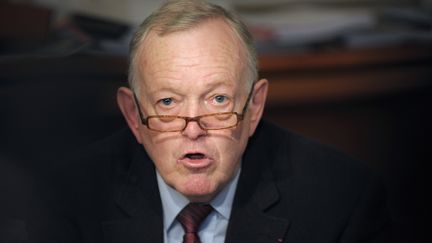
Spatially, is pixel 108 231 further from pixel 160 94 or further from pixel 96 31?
pixel 96 31

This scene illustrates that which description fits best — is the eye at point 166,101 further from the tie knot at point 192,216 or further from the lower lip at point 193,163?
the tie knot at point 192,216

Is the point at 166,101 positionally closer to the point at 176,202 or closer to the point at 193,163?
the point at 193,163

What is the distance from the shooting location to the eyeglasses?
3.90 ft

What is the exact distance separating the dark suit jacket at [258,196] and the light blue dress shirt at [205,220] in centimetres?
2

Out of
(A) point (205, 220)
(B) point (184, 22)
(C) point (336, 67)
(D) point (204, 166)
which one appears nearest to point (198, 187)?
(D) point (204, 166)

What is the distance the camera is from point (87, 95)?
155 centimetres

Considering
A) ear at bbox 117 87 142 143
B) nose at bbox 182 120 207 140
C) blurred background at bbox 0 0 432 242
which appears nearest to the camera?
nose at bbox 182 120 207 140

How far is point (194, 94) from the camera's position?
3.88 ft

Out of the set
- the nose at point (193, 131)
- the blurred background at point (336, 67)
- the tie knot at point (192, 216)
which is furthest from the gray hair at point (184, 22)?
the blurred background at point (336, 67)

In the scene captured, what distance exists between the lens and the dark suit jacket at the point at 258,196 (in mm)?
1311

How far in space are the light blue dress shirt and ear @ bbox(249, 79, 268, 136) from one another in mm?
129

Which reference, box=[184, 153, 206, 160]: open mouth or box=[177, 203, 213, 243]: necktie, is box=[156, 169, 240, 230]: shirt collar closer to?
box=[177, 203, 213, 243]: necktie

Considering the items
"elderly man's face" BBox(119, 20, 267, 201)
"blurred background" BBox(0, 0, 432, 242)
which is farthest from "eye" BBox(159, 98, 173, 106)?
"blurred background" BBox(0, 0, 432, 242)

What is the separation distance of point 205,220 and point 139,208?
12 centimetres
